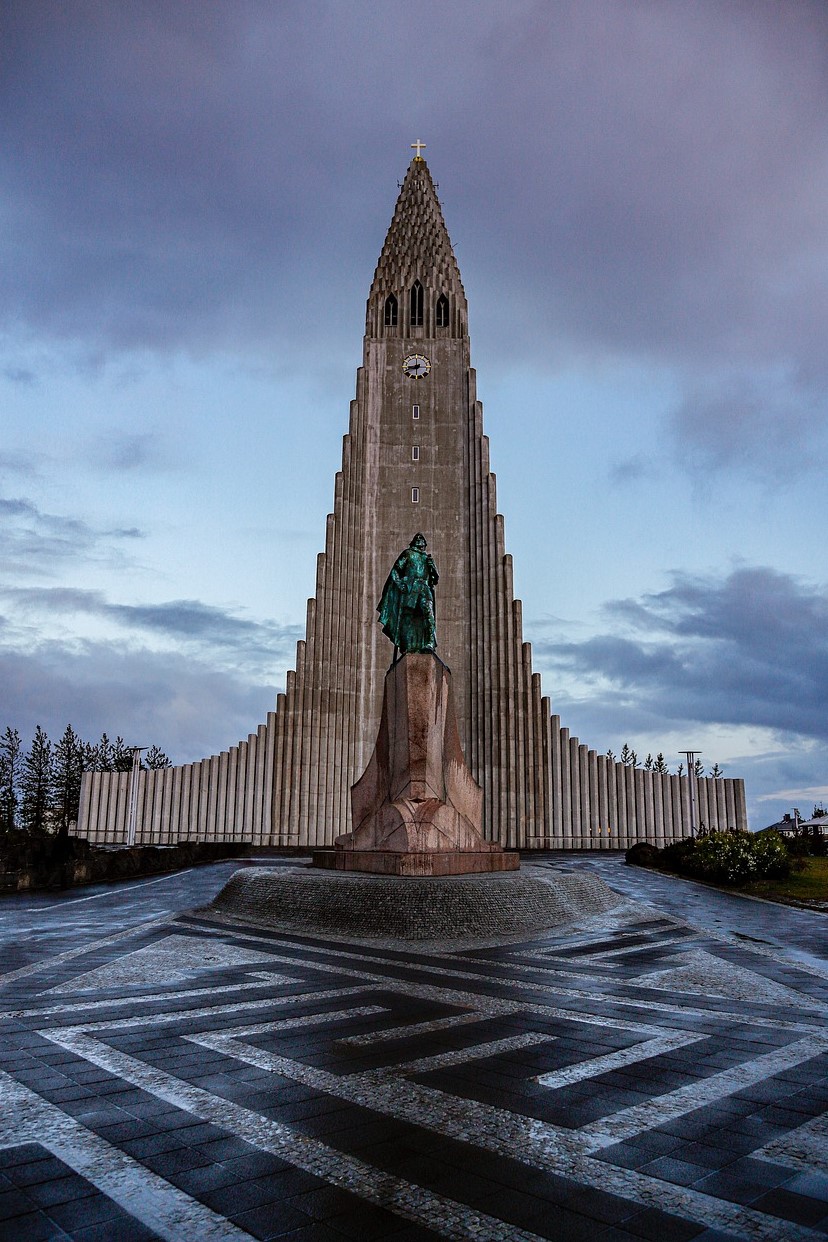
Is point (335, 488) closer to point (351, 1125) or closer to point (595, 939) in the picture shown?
point (595, 939)

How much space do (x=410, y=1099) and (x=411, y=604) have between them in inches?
429

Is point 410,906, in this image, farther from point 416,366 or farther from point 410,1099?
point 416,366

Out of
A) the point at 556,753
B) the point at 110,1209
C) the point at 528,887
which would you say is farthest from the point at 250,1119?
the point at 556,753

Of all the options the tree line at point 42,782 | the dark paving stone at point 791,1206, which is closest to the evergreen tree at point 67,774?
the tree line at point 42,782

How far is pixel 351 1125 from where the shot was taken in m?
3.66

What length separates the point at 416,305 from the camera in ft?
144

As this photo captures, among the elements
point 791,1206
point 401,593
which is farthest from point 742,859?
point 791,1206

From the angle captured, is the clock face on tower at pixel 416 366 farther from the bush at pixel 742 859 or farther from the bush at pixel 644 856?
the bush at pixel 742 859

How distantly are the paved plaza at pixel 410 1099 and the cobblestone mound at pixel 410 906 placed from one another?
1.86 metres

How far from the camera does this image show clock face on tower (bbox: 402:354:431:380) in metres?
42.6

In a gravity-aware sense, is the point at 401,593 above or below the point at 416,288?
below

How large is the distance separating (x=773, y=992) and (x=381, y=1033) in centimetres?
344

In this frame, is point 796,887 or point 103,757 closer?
point 796,887

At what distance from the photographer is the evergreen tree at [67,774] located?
59.0m
